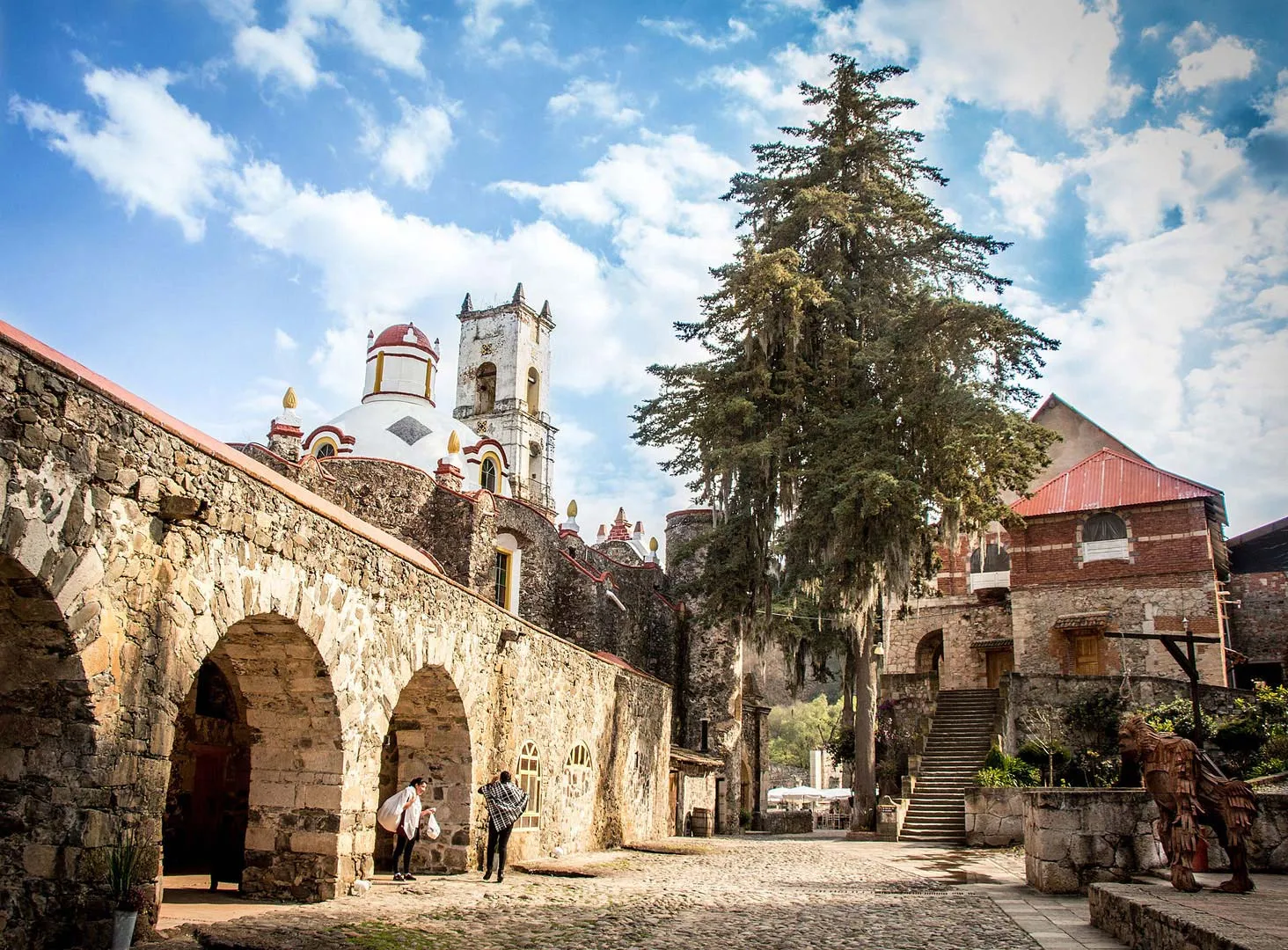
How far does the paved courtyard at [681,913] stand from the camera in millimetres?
7027

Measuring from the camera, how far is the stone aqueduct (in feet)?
20.1

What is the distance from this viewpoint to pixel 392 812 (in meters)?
10.8

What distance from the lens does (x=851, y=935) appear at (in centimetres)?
755

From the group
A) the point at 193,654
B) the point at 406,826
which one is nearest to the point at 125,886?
the point at 193,654

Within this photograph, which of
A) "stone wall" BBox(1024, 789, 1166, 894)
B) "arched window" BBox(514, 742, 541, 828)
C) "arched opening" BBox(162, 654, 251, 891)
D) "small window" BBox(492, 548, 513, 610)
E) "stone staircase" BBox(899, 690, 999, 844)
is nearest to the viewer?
"stone wall" BBox(1024, 789, 1166, 894)

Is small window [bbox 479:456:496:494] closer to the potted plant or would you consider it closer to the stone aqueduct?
the stone aqueduct

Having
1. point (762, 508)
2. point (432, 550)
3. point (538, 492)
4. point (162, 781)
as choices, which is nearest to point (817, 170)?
A: point (762, 508)

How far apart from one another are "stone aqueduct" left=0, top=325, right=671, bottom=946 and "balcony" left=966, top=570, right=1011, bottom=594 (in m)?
20.5

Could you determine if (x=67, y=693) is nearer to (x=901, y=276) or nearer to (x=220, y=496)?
(x=220, y=496)

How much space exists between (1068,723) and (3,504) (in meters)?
21.9

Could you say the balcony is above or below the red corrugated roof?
below

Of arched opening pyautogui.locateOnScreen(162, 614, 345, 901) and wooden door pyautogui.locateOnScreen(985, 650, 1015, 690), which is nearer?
arched opening pyautogui.locateOnScreen(162, 614, 345, 901)

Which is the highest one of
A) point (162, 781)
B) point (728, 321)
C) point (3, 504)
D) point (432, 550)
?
point (728, 321)

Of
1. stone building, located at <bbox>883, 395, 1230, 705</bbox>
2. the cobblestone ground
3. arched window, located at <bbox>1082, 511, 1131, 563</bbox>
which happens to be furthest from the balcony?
the cobblestone ground
